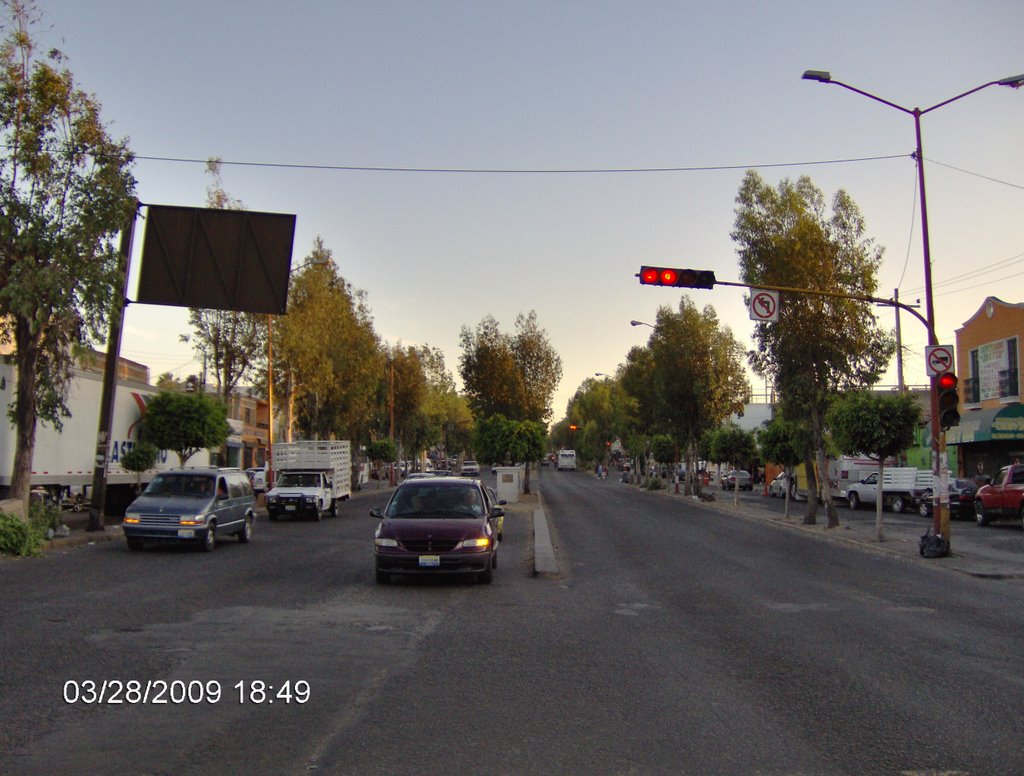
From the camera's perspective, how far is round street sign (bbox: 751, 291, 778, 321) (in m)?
22.4

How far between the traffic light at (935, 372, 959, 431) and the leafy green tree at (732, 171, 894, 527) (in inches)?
362

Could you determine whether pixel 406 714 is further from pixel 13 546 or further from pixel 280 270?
pixel 280 270

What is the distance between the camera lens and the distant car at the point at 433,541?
13984 mm

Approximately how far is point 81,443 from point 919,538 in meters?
23.8

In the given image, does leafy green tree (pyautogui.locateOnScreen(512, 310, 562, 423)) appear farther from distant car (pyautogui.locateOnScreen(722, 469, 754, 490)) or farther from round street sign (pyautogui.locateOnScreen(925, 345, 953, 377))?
round street sign (pyautogui.locateOnScreen(925, 345, 953, 377))

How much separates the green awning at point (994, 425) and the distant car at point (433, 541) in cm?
2962

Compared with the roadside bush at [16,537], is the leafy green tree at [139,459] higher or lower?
higher

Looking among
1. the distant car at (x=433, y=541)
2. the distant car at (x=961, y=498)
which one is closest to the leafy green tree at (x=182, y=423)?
the distant car at (x=433, y=541)

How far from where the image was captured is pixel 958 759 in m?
5.89

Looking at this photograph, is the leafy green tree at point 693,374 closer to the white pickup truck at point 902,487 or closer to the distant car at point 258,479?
the white pickup truck at point 902,487

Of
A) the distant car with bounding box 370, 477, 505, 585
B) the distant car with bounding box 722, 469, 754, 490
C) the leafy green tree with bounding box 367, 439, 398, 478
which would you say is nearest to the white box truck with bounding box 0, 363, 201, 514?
Result: the distant car with bounding box 370, 477, 505, 585

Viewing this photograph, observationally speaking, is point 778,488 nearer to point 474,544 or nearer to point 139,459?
point 139,459

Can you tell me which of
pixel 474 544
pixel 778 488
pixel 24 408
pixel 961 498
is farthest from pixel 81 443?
pixel 778 488

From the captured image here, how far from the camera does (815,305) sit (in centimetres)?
2931
